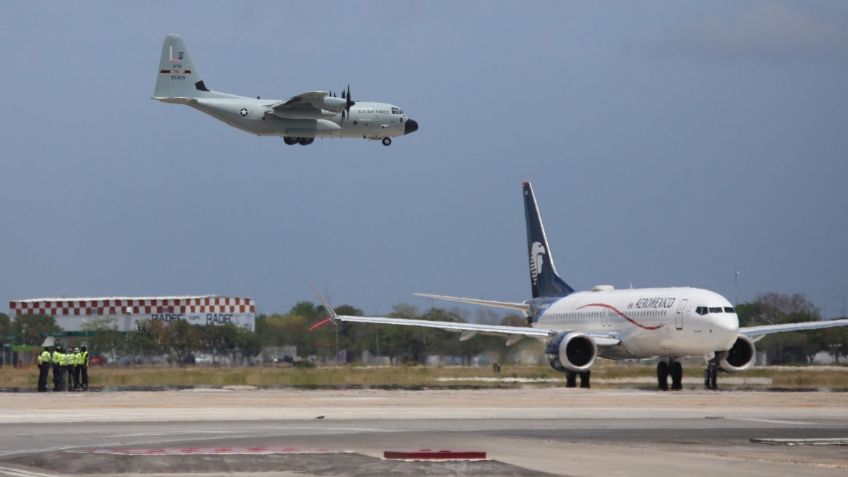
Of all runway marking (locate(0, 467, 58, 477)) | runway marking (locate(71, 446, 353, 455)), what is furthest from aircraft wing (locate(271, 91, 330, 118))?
runway marking (locate(0, 467, 58, 477))

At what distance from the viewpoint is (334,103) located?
61.8m

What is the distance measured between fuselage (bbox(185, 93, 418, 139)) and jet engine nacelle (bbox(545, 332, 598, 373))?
16563 millimetres

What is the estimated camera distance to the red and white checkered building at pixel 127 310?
118 meters

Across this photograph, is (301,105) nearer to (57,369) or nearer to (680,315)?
(57,369)

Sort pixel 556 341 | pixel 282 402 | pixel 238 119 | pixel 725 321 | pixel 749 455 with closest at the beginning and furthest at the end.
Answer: pixel 749 455 < pixel 282 402 < pixel 725 321 < pixel 556 341 < pixel 238 119

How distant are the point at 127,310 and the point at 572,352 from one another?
7621 cm

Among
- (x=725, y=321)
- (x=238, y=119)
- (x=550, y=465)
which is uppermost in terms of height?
(x=238, y=119)

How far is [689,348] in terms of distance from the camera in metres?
46.6

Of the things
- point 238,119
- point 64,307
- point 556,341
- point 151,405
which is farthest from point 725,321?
point 64,307

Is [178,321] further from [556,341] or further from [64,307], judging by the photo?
[556,341]

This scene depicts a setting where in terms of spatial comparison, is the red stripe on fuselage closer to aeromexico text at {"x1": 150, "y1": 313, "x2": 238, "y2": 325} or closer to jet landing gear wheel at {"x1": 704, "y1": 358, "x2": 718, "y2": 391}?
jet landing gear wheel at {"x1": 704, "y1": 358, "x2": 718, "y2": 391}

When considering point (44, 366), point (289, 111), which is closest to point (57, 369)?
point (44, 366)

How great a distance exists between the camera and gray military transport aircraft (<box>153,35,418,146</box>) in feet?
200

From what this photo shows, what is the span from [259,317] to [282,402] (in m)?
91.6
